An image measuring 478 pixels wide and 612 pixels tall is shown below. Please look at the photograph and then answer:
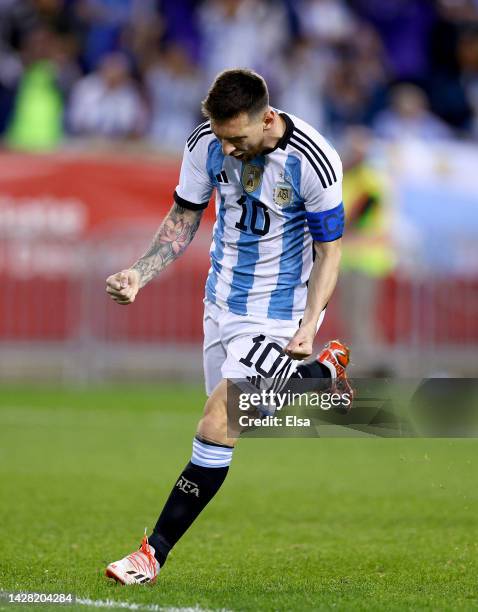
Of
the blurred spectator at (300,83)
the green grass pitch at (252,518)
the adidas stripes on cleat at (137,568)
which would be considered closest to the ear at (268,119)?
the green grass pitch at (252,518)

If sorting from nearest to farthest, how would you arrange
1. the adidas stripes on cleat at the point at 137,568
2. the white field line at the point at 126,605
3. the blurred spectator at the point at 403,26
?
the white field line at the point at 126,605 < the adidas stripes on cleat at the point at 137,568 < the blurred spectator at the point at 403,26

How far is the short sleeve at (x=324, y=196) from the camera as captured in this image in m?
6.30

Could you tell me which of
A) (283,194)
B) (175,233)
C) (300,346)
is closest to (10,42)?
(175,233)

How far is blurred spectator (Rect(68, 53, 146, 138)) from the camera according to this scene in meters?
17.9

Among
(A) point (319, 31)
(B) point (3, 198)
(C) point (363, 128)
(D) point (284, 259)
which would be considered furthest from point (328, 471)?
(A) point (319, 31)

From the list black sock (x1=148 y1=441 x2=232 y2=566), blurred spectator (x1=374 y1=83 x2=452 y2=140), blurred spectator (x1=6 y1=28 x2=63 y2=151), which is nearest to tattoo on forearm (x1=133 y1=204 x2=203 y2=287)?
black sock (x1=148 y1=441 x2=232 y2=566)

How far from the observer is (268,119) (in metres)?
6.22

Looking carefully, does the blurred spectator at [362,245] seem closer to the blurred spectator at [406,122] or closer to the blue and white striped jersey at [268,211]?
the blurred spectator at [406,122]

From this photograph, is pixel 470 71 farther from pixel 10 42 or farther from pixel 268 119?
pixel 268 119

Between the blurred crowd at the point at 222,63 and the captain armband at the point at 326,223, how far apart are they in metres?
10.4

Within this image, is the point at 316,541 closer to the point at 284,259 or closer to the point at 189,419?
the point at 284,259

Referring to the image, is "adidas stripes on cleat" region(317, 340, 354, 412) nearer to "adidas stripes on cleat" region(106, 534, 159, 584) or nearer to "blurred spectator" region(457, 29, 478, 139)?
"adidas stripes on cleat" region(106, 534, 159, 584)

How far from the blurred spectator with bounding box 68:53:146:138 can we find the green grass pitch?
5.59 meters

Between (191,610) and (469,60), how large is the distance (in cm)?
1670
